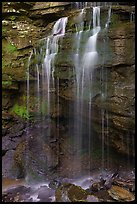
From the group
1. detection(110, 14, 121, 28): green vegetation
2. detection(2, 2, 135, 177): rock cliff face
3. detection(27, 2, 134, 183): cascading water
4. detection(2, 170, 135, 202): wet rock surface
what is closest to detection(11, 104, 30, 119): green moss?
detection(2, 2, 135, 177): rock cliff face

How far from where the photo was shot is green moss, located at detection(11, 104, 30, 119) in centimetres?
1081

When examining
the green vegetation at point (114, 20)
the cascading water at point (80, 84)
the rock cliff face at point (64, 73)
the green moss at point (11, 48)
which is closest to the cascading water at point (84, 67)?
the cascading water at point (80, 84)

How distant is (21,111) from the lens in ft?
36.0

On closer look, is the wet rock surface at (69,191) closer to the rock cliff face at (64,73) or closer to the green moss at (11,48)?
the rock cliff face at (64,73)

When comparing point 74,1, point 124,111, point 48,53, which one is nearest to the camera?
point 124,111

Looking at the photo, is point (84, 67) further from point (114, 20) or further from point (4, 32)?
point (4, 32)

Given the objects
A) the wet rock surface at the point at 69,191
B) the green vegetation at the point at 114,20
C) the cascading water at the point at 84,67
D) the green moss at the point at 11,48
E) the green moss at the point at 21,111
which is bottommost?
the wet rock surface at the point at 69,191

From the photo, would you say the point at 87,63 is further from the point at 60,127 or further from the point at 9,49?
the point at 9,49

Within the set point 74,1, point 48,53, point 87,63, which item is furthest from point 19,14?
point 87,63

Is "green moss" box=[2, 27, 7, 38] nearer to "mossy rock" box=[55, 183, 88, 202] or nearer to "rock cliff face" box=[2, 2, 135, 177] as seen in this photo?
"rock cliff face" box=[2, 2, 135, 177]

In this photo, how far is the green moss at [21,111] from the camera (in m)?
10.8

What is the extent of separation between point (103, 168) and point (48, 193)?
2.23m

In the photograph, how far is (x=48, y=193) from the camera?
7781mm

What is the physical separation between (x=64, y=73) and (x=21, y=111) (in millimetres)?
2816
